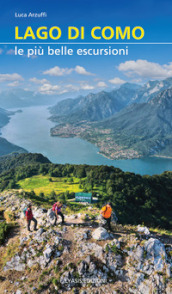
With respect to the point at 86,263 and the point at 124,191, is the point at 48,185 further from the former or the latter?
the point at 86,263

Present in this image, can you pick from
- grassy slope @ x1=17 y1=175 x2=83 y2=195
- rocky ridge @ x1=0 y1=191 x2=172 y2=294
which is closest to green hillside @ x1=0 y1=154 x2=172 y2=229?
grassy slope @ x1=17 y1=175 x2=83 y2=195

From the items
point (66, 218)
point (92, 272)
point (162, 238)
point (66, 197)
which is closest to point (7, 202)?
point (66, 218)

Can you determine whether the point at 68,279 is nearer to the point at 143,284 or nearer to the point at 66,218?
the point at 143,284

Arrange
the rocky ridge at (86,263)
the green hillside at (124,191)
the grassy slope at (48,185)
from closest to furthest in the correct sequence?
the rocky ridge at (86,263), the green hillside at (124,191), the grassy slope at (48,185)

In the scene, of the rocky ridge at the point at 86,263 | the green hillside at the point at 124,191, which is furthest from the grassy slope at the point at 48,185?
the rocky ridge at the point at 86,263

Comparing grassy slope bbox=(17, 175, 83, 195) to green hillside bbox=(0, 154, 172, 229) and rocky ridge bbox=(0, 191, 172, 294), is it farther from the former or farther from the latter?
rocky ridge bbox=(0, 191, 172, 294)

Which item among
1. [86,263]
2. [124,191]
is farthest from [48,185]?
[86,263]

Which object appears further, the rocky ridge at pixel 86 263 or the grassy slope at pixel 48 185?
the grassy slope at pixel 48 185

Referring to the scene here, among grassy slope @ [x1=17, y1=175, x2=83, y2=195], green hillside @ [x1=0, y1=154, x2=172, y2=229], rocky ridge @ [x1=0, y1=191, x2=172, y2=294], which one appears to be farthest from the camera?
grassy slope @ [x1=17, y1=175, x2=83, y2=195]

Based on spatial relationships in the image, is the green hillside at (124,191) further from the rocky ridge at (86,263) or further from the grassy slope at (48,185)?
the rocky ridge at (86,263)
